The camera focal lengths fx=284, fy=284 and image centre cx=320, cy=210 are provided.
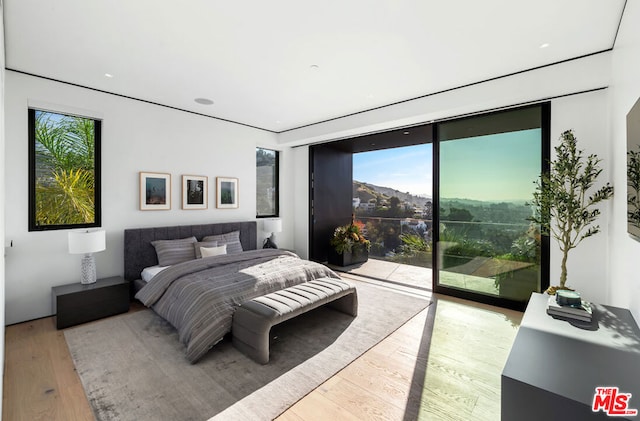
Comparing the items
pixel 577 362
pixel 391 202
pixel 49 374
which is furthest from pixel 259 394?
pixel 391 202

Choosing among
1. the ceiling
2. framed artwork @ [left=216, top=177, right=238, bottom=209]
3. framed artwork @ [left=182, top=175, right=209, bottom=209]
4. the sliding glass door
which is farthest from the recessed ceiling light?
the sliding glass door

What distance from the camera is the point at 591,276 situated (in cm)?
305

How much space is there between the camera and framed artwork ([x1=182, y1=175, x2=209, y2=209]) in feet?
14.6

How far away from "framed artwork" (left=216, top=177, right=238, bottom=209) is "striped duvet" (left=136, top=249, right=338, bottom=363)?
1417 millimetres

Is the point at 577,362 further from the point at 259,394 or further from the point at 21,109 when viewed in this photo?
the point at 21,109

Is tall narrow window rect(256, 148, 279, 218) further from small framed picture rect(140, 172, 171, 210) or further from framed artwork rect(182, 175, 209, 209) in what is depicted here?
Answer: small framed picture rect(140, 172, 171, 210)

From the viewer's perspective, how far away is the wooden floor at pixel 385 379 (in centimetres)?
185

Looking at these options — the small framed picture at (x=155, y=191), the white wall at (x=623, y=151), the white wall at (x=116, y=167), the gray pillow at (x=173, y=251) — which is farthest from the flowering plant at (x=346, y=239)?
the white wall at (x=623, y=151)

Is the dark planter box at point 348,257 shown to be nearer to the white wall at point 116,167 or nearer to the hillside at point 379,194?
the hillside at point 379,194

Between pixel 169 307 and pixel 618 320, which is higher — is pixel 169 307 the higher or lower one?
the lower one

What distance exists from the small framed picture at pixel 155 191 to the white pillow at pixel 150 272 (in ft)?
2.85

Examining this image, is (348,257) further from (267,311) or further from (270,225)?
(267,311)

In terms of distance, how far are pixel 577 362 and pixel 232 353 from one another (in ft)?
7.95

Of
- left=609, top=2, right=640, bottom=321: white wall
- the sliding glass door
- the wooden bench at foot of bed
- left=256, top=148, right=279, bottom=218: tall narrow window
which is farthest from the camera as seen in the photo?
left=256, top=148, right=279, bottom=218: tall narrow window
